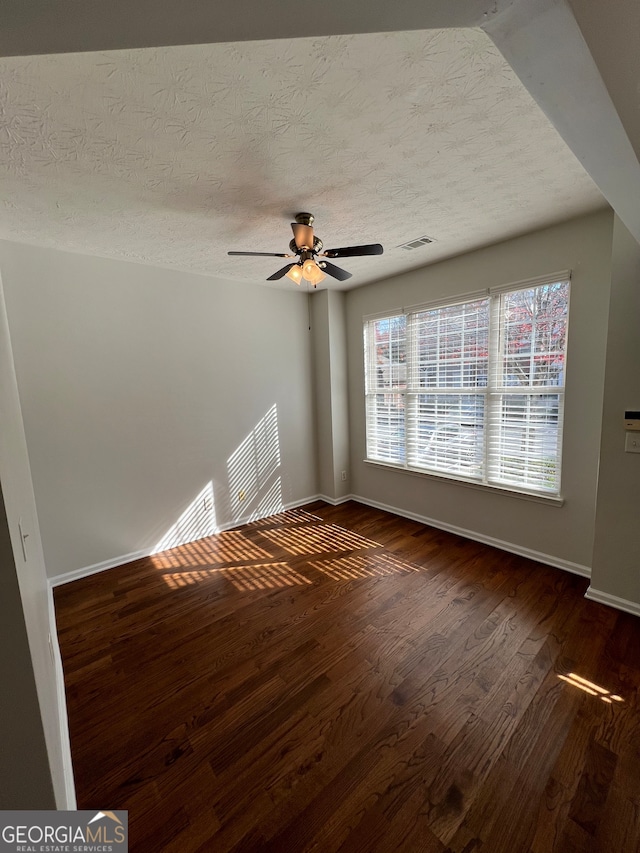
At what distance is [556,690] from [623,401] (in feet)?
5.77

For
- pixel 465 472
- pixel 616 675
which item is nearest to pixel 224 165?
pixel 465 472

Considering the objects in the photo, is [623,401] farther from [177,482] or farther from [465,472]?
[177,482]

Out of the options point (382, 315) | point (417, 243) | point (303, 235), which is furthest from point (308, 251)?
point (382, 315)

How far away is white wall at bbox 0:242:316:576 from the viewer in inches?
103

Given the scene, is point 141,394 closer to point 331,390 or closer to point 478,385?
point 331,390

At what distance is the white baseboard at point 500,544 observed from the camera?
103 inches

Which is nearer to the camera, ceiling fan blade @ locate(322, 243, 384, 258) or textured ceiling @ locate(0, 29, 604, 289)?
textured ceiling @ locate(0, 29, 604, 289)

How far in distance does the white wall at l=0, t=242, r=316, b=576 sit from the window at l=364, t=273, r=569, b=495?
4.09ft

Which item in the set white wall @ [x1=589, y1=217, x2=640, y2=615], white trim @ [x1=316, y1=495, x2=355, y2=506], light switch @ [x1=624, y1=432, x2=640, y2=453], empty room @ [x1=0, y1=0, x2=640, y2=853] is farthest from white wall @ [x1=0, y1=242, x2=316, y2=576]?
light switch @ [x1=624, y1=432, x2=640, y2=453]

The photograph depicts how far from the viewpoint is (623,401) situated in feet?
7.13

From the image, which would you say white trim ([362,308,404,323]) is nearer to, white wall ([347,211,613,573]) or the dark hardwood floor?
white wall ([347,211,613,573])

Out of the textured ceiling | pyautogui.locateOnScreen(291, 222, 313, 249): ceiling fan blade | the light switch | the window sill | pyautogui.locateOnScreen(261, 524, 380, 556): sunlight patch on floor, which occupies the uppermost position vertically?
the textured ceiling

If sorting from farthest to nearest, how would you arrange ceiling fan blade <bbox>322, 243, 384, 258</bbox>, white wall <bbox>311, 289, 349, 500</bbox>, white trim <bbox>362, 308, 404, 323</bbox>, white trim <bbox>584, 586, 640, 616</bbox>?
white wall <bbox>311, 289, 349, 500</bbox>
white trim <bbox>362, 308, 404, 323</bbox>
white trim <bbox>584, 586, 640, 616</bbox>
ceiling fan blade <bbox>322, 243, 384, 258</bbox>

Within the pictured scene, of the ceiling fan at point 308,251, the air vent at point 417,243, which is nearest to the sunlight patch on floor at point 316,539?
the ceiling fan at point 308,251
